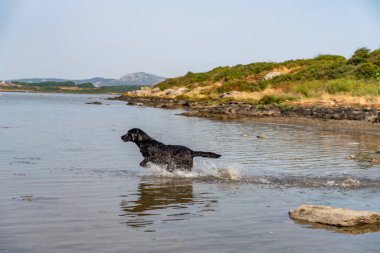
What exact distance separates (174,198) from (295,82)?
160ft

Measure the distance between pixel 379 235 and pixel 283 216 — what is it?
154 centimetres

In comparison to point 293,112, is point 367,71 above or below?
above

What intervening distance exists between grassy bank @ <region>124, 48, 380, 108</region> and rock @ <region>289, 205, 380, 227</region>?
26146 millimetres

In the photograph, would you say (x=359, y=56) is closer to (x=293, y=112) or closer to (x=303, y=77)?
(x=303, y=77)

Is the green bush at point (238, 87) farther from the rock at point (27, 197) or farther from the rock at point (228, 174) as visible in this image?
the rock at point (27, 197)

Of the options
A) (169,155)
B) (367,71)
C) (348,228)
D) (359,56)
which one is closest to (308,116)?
(367,71)

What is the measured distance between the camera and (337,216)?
7367 mm

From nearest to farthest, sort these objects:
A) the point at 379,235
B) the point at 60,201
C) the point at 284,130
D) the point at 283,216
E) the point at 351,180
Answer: the point at 379,235
the point at 283,216
the point at 60,201
the point at 351,180
the point at 284,130

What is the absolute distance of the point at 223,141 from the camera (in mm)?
21562

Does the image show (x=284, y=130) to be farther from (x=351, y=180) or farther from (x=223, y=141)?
(x=351, y=180)

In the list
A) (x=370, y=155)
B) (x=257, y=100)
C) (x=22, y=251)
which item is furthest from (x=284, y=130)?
(x=22, y=251)

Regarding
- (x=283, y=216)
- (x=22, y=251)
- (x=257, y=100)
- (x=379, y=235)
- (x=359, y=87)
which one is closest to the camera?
(x=22, y=251)

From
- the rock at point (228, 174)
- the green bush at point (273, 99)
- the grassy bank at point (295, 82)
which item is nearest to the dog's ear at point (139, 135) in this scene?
the rock at point (228, 174)

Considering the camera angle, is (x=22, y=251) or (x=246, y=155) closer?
(x=22, y=251)
